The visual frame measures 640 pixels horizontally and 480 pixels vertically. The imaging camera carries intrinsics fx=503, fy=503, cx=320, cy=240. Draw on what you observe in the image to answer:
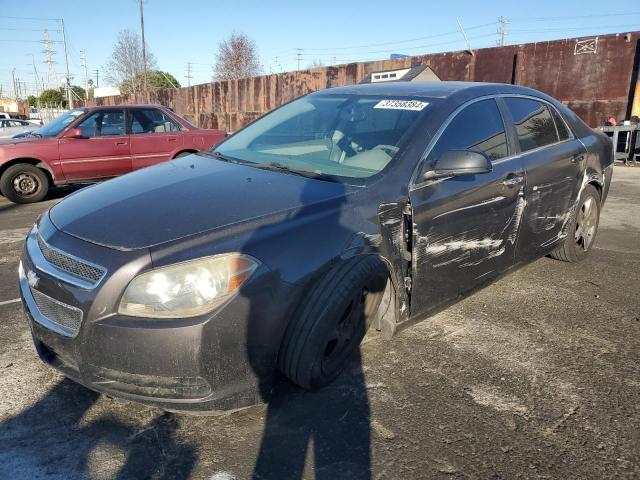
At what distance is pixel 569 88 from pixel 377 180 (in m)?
13.2

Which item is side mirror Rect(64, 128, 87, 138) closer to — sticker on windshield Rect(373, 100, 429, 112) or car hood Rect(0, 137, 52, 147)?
car hood Rect(0, 137, 52, 147)

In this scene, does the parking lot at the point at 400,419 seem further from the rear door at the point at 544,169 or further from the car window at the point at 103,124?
the car window at the point at 103,124

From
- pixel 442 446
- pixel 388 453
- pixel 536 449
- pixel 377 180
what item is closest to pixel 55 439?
pixel 388 453

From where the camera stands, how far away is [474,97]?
3350 millimetres

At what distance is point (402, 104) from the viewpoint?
3.26 metres

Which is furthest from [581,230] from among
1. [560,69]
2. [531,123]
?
[560,69]

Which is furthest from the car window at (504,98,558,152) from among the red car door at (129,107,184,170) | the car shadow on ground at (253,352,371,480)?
the red car door at (129,107,184,170)

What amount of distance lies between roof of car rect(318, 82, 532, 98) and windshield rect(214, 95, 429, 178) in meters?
0.10

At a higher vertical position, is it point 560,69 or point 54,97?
point 54,97

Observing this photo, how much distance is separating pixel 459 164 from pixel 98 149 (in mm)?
7081

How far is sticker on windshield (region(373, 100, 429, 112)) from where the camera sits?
3.17 meters

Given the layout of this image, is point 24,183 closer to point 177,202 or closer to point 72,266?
point 177,202

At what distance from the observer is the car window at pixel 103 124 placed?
827cm

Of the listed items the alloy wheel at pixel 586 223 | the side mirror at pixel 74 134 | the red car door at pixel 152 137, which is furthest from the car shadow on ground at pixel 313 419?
the side mirror at pixel 74 134
